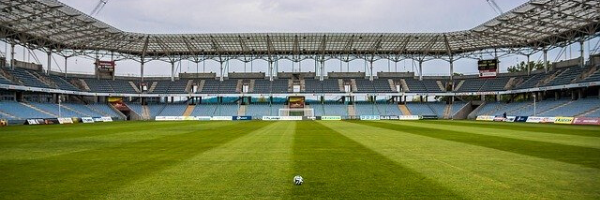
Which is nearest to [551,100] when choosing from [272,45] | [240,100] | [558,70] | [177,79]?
[558,70]

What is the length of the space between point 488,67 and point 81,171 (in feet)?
200

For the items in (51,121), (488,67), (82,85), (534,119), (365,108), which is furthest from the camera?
(365,108)

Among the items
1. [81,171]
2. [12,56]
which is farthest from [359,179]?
[12,56]

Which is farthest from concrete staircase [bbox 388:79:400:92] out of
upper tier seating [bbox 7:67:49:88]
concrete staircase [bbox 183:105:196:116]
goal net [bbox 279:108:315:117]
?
upper tier seating [bbox 7:67:49:88]

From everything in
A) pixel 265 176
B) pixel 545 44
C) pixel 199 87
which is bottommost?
pixel 265 176

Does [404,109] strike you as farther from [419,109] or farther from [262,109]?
[262,109]

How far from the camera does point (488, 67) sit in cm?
6116

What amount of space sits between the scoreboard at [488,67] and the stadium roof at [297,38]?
3545 mm

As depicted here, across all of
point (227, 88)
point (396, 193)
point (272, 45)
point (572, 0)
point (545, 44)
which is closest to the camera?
point (396, 193)

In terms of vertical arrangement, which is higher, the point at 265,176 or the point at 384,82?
the point at 384,82

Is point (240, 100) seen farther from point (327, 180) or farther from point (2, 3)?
point (327, 180)

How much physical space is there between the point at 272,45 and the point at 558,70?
42791mm

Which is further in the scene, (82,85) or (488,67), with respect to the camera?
(82,85)

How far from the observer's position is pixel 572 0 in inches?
1549
